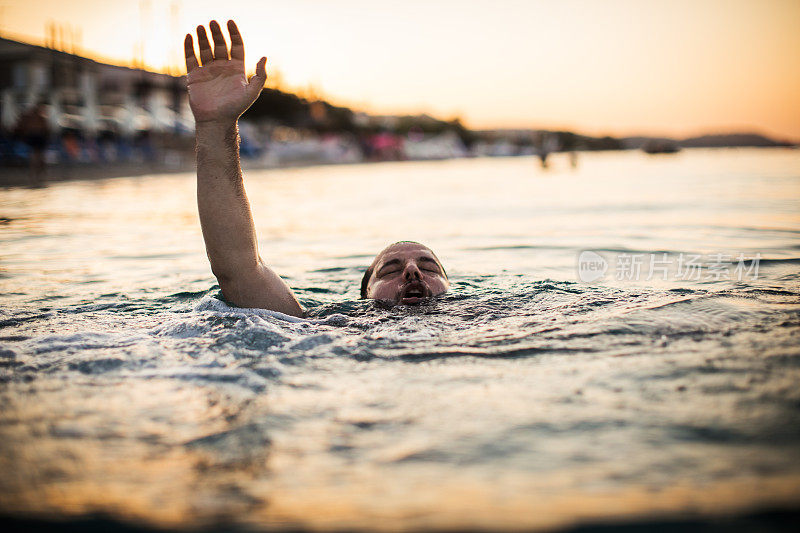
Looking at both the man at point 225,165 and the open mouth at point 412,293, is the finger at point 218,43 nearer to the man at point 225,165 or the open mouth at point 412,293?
the man at point 225,165

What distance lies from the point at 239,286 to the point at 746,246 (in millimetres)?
5779

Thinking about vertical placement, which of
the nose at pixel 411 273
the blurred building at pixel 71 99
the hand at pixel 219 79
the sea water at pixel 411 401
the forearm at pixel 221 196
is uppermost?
the blurred building at pixel 71 99

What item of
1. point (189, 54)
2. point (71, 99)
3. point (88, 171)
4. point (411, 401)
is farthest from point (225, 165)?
point (71, 99)

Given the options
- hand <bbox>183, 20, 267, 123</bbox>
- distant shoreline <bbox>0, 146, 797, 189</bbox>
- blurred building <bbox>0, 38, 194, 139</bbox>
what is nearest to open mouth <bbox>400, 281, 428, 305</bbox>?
hand <bbox>183, 20, 267, 123</bbox>

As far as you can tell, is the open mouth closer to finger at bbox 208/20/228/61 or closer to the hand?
the hand

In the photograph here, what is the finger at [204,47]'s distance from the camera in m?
3.29

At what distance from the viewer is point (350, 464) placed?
1.83 metres

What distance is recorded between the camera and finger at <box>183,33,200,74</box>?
10.8ft

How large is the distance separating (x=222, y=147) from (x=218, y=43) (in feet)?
1.92

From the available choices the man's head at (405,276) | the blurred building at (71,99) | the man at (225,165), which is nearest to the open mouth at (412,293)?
the man's head at (405,276)

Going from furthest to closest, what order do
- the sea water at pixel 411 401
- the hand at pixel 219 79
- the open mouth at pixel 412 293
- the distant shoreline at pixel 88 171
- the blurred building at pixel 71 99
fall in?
the blurred building at pixel 71 99 < the distant shoreline at pixel 88 171 < the open mouth at pixel 412 293 < the hand at pixel 219 79 < the sea water at pixel 411 401

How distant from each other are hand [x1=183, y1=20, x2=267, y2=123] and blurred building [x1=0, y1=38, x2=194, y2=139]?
20.8m

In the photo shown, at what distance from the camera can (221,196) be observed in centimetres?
321

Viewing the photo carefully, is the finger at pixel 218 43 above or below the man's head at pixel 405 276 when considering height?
above
